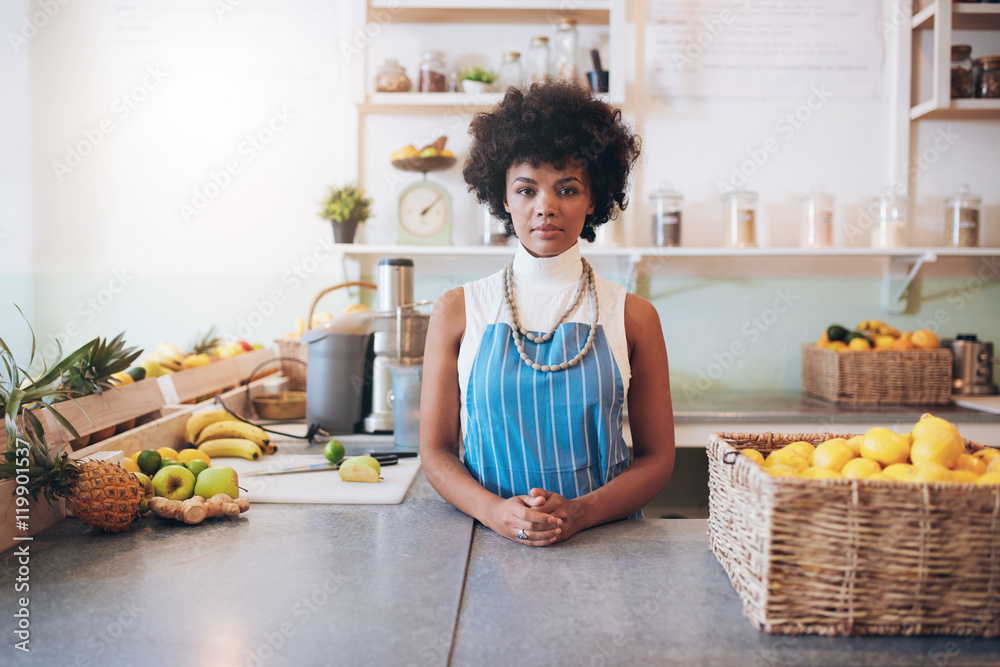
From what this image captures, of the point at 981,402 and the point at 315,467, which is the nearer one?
the point at 315,467

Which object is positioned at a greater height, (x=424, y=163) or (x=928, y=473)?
(x=424, y=163)

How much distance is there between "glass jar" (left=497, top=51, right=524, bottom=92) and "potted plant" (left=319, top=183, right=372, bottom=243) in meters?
0.66

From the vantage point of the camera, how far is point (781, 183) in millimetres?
2676

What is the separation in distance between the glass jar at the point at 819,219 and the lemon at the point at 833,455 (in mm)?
1887

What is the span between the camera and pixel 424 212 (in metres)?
2.61

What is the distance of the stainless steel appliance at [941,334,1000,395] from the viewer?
2.49 metres

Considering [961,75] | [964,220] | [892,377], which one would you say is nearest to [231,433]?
[892,377]

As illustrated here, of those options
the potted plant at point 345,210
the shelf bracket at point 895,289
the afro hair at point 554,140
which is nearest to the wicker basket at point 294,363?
the potted plant at point 345,210

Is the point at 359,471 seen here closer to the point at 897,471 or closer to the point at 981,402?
the point at 897,471

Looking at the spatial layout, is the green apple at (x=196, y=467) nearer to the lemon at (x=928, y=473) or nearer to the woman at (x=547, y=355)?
the woman at (x=547, y=355)

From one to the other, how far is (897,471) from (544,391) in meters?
0.53

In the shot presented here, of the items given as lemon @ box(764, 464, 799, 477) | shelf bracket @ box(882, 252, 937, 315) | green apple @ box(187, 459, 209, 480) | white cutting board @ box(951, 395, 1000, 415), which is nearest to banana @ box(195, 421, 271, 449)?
green apple @ box(187, 459, 209, 480)

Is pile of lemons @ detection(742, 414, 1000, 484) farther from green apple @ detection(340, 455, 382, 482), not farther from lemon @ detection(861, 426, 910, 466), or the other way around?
green apple @ detection(340, 455, 382, 482)

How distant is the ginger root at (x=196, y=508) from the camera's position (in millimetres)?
1055
